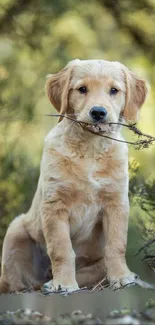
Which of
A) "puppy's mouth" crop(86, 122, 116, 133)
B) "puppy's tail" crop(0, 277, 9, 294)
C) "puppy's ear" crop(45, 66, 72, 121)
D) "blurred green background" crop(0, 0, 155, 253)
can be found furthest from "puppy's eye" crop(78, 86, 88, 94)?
"blurred green background" crop(0, 0, 155, 253)

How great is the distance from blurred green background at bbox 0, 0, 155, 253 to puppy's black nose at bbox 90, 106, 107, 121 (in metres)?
3.18

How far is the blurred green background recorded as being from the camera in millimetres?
8172

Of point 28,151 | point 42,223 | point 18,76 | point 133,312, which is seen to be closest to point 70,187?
point 42,223

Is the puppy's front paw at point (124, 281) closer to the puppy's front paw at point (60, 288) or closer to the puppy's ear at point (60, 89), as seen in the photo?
the puppy's front paw at point (60, 288)

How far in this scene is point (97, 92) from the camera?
15.7 feet

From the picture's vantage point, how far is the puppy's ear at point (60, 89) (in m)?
4.98

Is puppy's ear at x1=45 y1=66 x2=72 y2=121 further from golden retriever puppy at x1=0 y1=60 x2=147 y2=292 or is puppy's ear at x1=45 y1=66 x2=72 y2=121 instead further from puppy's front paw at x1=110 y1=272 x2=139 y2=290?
puppy's front paw at x1=110 y1=272 x2=139 y2=290

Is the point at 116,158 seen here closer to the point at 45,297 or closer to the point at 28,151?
the point at 45,297

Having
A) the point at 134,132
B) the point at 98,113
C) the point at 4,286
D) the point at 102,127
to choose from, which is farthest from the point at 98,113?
the point at 4,286

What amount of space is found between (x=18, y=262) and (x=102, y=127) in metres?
1.37

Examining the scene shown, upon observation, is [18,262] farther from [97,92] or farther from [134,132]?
[134,132]

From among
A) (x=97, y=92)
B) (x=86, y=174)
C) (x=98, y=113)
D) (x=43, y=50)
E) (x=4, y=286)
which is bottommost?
(x=4, y=286)

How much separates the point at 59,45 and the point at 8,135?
4.44 feet

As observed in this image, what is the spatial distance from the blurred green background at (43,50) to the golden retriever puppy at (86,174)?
8.91 ft
